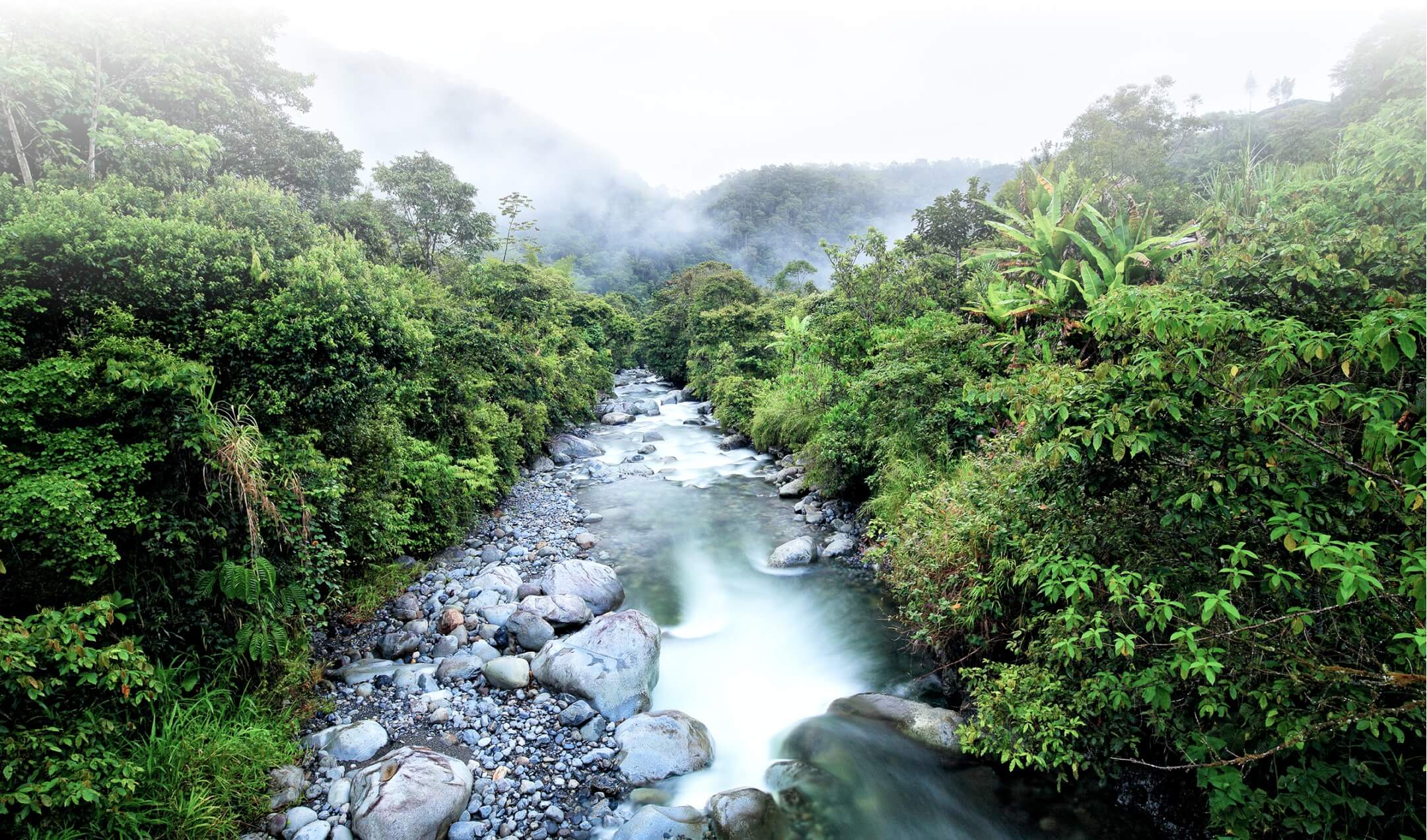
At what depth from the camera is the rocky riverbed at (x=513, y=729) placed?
4898 millimetres

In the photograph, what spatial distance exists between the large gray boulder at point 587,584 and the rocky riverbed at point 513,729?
0.9 inches

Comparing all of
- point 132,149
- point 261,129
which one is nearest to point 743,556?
point 132,149

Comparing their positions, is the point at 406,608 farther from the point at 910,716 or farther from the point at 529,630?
the point at 910,716

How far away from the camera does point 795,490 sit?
14.2 meters

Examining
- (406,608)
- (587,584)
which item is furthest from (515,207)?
(406,608)

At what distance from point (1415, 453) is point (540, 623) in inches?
309

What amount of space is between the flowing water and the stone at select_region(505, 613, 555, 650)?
160 centimetres

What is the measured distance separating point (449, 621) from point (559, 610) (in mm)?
1384

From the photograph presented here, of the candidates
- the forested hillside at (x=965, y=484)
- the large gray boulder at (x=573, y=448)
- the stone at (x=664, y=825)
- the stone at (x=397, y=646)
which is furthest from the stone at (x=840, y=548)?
the large gray boulder at (x=573, y=448)

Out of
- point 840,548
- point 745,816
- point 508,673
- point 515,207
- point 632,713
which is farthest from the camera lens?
point 515,207

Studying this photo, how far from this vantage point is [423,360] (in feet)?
28.6

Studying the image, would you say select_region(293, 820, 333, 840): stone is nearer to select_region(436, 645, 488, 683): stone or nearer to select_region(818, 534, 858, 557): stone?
select_region(436, 645, 488, 683): stone

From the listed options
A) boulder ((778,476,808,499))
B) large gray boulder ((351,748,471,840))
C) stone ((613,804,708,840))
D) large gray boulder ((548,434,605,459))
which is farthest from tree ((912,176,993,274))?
large gray boulder ((351,748,471,840))

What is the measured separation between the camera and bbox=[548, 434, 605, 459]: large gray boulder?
17952mm
